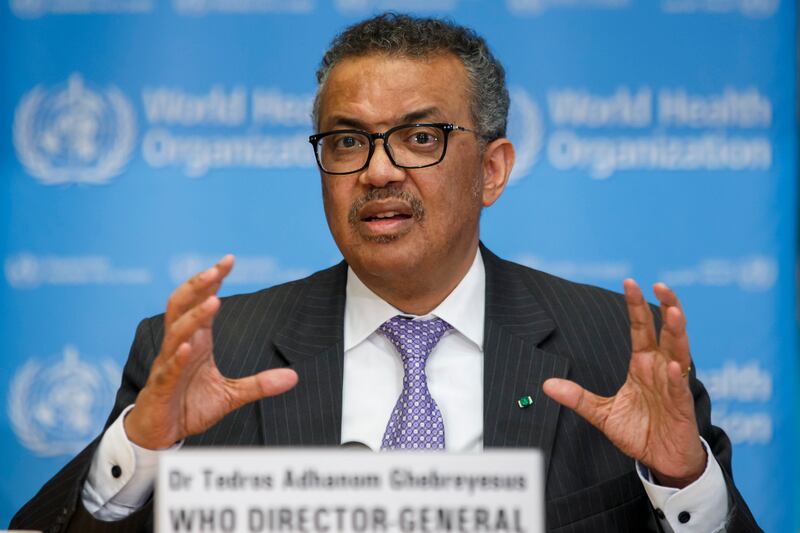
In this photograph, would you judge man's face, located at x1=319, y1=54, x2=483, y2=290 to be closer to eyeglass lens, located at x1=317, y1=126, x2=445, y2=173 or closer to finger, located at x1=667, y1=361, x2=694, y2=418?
eyeglass lens, located at x1=317, y1=126, x2=445, y2=173

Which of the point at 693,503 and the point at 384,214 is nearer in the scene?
the point at 693,503

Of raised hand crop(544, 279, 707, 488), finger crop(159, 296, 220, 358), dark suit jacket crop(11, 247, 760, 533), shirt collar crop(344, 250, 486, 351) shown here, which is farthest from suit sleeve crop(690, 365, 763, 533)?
finger crop(159, 296, 220, 358)

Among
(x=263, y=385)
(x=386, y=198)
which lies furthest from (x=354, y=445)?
(x=386, y=198)

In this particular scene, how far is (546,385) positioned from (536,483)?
1.80 feet

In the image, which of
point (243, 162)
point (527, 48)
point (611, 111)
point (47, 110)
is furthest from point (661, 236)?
point (47, 110)

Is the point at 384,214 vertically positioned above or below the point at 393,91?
below

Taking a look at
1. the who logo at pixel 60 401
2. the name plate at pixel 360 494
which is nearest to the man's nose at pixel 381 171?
the name plate at pixel 360 494

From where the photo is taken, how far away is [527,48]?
150 inches

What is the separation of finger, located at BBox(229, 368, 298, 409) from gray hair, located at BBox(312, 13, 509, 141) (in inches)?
37.0

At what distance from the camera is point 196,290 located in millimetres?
1921

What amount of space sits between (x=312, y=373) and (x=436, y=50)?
844mm

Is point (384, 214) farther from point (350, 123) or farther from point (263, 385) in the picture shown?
point (263, 385)

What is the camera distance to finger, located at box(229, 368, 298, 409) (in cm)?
197

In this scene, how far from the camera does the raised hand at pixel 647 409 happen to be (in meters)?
1.98
